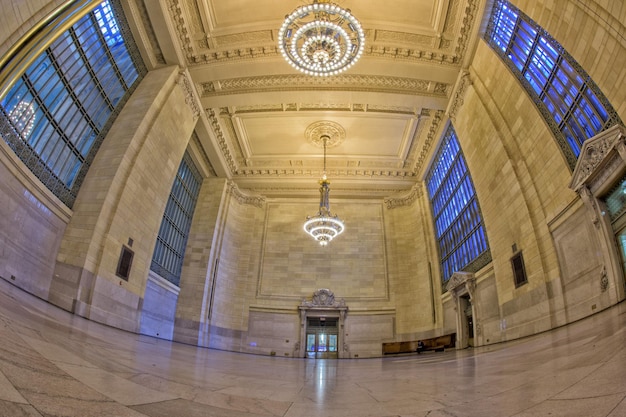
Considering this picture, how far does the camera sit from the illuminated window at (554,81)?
7.75m

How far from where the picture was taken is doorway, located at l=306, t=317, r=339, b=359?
17.0m

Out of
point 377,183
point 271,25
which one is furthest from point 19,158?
point 377,183

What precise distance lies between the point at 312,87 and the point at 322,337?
1209cm

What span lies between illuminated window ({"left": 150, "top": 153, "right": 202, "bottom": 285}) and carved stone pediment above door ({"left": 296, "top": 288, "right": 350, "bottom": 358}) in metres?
6.49

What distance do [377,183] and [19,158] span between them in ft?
50.7

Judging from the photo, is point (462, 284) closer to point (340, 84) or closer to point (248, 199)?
point (340, 84)

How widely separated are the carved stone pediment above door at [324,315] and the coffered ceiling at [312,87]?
6057mm

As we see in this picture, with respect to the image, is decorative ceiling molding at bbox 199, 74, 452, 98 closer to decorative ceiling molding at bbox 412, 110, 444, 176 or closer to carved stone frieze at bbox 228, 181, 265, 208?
decorative ceiling molding at bbox 412, 110, 444, 176

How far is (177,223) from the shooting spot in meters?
16.3

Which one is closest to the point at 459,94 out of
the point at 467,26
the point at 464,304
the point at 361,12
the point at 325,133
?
the point at 467,26

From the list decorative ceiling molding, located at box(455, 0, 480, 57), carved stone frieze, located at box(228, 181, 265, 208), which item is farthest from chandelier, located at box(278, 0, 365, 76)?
carved stone frieze, located at box(228, 181, 265, 208)

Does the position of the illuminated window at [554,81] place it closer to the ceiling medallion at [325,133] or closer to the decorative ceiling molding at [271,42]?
the decorative ceiling molding at [271,42]

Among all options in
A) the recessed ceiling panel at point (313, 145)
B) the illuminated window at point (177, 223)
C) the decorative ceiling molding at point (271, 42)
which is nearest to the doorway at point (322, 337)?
the illuminated window at point (177, 223)

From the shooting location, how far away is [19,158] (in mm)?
7887
